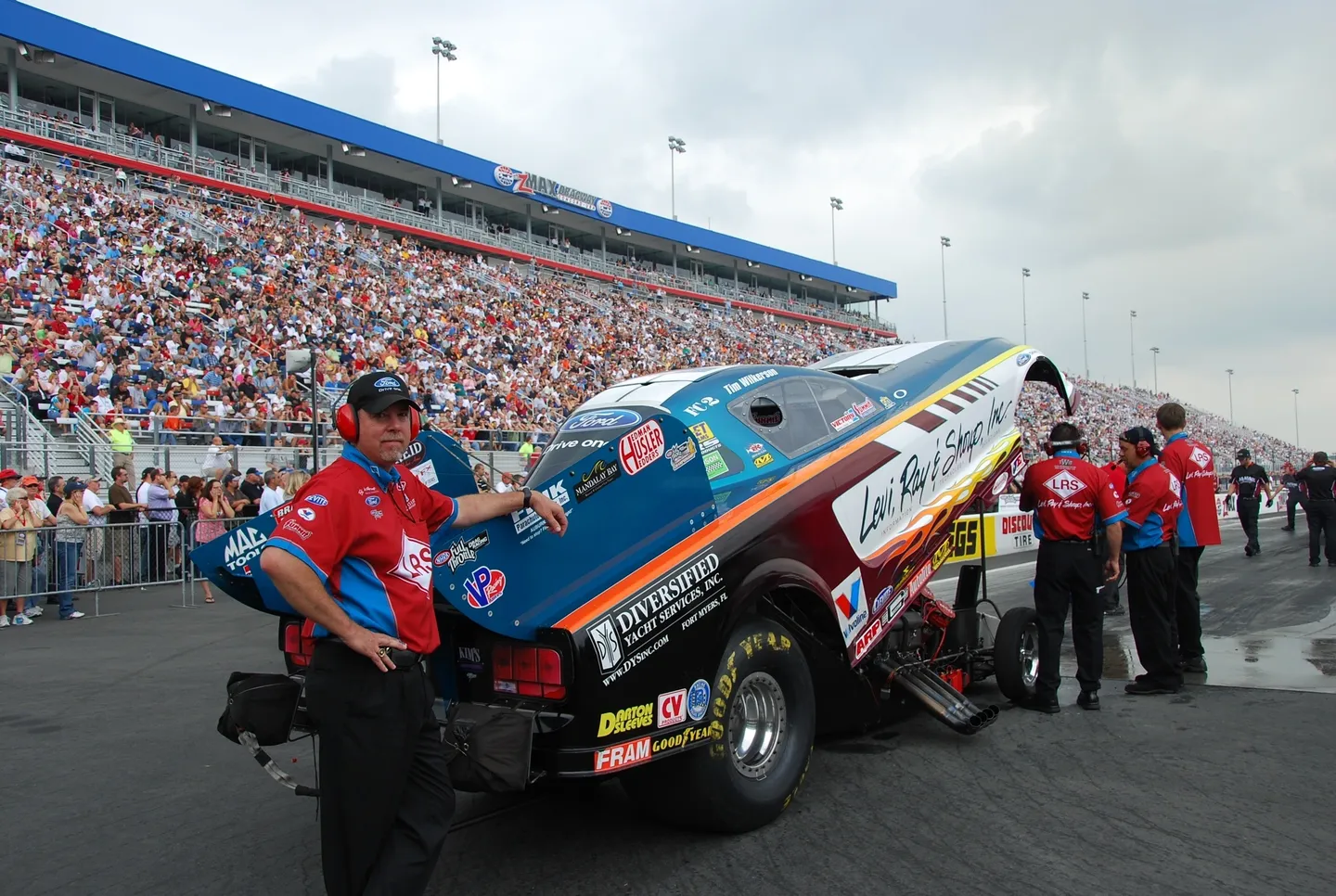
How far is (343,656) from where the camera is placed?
2.83 metres

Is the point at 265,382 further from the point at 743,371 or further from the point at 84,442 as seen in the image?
the point at 743,371

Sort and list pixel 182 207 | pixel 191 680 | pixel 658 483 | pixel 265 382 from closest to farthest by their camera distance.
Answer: pixel 658 483 < pixel 191 680 < pixel 265 382 < pixel 182 207

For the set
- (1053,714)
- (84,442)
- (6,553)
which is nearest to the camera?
(1053,714)

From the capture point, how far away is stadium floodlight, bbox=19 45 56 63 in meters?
28.0

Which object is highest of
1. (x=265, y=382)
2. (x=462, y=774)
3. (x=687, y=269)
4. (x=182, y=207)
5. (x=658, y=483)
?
(x=687, y=269)

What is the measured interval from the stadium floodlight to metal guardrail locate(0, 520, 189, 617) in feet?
74.8

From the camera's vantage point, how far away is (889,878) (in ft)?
12.1

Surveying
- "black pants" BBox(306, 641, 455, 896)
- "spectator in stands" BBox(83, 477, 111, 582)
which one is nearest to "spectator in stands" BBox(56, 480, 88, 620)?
"spectator in stands" BBox(83, 477, 111, 582)

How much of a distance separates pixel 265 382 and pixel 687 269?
129 feet

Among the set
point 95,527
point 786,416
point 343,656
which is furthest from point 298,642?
point 95,527

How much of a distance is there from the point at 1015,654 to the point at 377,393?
4913 millimetres

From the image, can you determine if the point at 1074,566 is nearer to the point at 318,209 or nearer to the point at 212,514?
the point at 212,514

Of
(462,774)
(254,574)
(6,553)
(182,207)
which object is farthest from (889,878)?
(182,207)

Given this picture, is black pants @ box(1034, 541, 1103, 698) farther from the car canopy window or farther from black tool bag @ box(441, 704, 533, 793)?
black tool bag @ box(441, 704, 533, 793)
